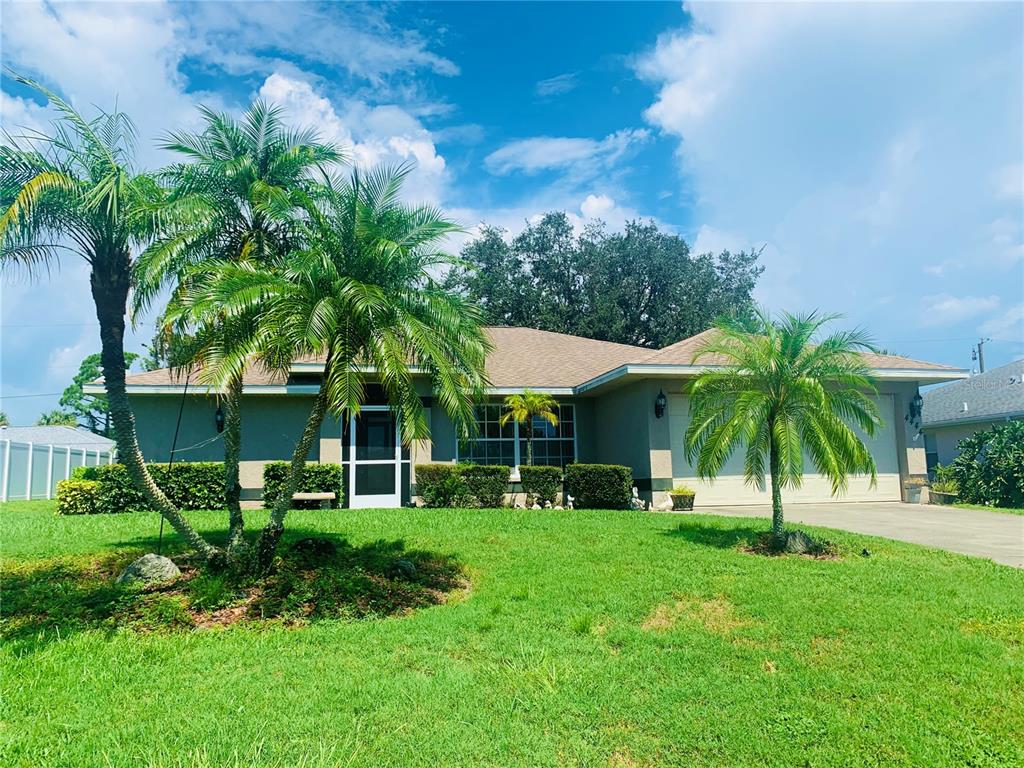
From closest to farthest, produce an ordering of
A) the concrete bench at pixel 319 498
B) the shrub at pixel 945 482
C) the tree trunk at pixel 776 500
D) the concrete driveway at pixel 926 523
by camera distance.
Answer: the tree trunk at pixel 776 500 < the concrete driveway at pixel 926 523 < the concrete bench at pixel 319 498 < the shrub at pixel 945 482

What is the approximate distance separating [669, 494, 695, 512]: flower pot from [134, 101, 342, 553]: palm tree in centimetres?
980

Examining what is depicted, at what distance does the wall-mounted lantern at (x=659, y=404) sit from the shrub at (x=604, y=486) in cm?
161

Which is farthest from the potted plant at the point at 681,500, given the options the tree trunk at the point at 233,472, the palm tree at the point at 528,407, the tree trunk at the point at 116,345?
the tree trunk at the point at 116,345

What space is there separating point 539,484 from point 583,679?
392 inches

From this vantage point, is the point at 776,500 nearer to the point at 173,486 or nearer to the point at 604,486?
the point at 604,486

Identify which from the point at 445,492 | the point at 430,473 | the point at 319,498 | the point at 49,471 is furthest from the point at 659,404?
the point at 49,471

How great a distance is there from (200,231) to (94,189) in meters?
1.34

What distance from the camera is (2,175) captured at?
276 inches

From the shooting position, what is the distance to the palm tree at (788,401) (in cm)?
948

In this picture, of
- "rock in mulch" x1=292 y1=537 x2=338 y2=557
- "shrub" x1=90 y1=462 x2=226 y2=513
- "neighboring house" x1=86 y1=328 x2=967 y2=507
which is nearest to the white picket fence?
"neighboring house" x1=86 y1=328 x2=967 y2=507

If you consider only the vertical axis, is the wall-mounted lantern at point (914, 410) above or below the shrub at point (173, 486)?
above

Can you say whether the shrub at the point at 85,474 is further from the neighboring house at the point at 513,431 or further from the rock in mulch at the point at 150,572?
the rock in mulch at the point at 150,572

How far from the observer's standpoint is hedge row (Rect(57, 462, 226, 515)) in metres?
13.6

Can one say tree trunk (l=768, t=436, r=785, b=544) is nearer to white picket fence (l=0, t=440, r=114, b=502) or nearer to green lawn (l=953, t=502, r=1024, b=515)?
green lawn (l=953, t=502, r=1024, b=515)
